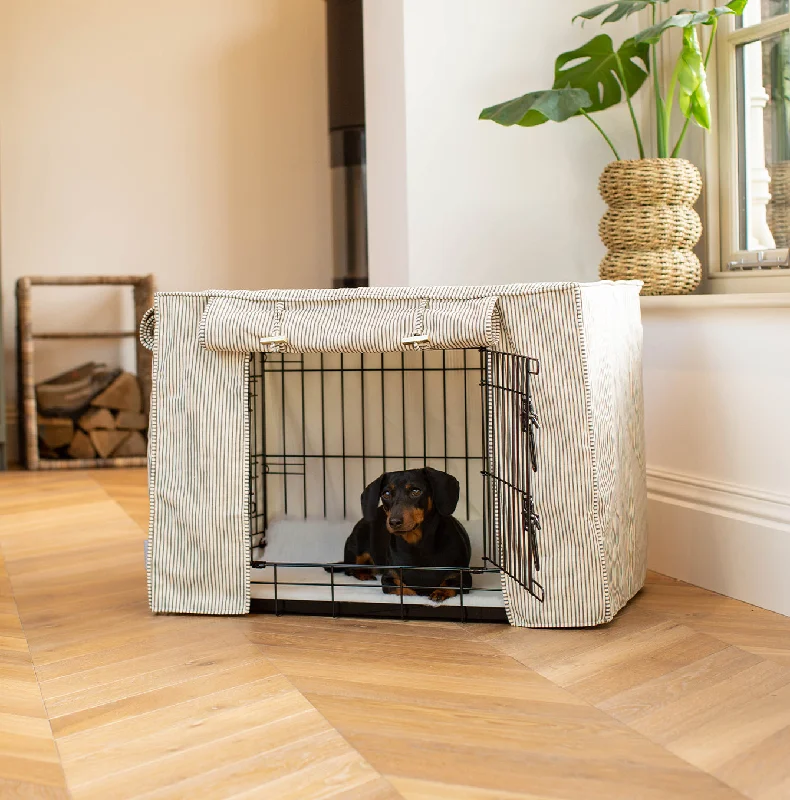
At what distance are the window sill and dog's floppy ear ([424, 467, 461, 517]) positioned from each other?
68 cm

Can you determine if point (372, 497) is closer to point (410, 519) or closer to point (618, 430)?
point (410, 519)

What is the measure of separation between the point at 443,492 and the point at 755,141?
1.23 metres

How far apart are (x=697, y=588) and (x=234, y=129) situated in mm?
3212

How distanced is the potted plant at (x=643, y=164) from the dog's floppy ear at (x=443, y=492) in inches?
31.3

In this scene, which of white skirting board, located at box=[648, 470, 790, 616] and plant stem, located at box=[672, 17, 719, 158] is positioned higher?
plant stem, located at box=[672, 17, 719, 158]

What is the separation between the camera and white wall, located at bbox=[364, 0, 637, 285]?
9.21ft

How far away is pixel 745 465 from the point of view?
84.0 inches

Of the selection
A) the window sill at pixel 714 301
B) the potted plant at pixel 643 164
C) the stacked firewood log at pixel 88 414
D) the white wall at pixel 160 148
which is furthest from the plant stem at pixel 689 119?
the stacked firewood log at pixel 88 414

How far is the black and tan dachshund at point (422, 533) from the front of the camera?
2020 millimetres

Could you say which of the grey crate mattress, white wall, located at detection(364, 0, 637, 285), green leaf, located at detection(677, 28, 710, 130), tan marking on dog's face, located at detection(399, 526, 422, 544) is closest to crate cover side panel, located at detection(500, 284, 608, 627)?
the grey crate mattress

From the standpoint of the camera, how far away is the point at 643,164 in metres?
2.45

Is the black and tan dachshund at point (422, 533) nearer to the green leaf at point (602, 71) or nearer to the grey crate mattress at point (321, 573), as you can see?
the grey crate mattress at point (321, 573)

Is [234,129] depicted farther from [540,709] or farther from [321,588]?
[540,709]

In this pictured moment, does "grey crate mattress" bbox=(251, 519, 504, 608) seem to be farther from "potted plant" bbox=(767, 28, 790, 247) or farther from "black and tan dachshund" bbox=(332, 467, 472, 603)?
"potted plant" bbox=(767, 28, 790, 247)
